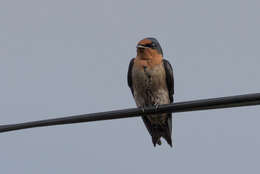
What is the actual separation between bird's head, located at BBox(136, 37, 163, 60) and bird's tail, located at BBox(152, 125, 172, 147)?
4.73ft

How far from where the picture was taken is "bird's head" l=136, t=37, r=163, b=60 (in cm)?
926

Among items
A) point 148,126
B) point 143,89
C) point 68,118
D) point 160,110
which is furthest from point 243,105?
point 148,126

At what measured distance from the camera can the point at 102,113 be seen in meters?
5.28

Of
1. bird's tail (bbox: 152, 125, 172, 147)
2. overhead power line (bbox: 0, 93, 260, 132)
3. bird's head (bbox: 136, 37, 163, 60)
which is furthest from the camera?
bird's tail (bbox: 152, 125, 172, 147)

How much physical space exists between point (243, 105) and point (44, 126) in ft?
6.32

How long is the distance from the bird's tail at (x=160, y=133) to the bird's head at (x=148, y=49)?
1441 millimetres

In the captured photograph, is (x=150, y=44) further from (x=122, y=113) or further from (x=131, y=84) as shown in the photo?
(x=122, y=113)

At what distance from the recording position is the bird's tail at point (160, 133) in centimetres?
985

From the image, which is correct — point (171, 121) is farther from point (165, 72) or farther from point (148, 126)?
point (165, 72)

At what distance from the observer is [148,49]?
9312 millimetres

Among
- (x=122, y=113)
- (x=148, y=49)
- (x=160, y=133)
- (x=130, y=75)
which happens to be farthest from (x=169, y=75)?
(x=122, y=113)

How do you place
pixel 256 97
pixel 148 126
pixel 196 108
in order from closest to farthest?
pixel 256 97 → pixel 196 108 → pixel 148 126

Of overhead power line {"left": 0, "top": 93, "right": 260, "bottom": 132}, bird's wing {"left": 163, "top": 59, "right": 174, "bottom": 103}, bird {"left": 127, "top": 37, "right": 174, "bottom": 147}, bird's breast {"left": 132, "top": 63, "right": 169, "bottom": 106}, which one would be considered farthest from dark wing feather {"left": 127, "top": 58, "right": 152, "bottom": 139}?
overhead power line {"left": 0, "top": 93, "right": 260, "bottom": 132}

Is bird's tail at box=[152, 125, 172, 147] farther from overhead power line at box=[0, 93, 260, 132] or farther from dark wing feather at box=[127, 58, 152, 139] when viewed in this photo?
overhead power line at box=[0, 93, 260, 132]
